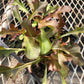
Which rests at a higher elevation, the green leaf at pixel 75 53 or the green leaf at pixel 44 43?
the green leaf at pixel 44 43

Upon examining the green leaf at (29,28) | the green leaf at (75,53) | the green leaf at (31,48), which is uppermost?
the green leaf at (29,28)

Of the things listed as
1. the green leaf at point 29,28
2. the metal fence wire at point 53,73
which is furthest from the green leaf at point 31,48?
the metal fence wire at point 53,73

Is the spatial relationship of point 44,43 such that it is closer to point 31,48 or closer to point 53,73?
point 31,48

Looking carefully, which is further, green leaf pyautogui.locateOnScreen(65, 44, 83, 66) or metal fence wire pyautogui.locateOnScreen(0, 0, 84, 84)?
metal fence wire pyautogui.locateOnScreen(0, 0, 84, 84)

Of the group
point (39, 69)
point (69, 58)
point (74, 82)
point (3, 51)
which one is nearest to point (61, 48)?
point (69, 58)

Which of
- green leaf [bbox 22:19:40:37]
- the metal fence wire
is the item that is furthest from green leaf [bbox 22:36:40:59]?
the metal fence wire

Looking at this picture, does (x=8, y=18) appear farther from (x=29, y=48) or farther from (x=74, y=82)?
(x=74, y=82)

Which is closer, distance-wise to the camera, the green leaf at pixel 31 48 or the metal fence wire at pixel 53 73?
the green leaf at pixel 31 48

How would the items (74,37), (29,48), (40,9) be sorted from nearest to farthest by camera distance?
(29,48) < (40,9) < (74,37)

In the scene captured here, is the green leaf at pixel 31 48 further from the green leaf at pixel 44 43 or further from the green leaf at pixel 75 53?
the green leaf at pixel 75 53

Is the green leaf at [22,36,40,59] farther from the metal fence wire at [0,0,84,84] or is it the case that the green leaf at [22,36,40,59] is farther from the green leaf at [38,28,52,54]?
the metal fence wire at [0,0,84,84]

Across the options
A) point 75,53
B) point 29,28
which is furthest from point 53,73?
point 29,28
